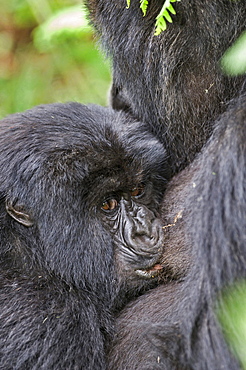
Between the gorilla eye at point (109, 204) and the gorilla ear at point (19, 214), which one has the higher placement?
the gorilla ear at point (19, 214)

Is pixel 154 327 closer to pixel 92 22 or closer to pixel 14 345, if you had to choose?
pixel 14 345

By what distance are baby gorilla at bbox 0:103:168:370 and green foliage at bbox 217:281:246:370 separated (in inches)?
25.0

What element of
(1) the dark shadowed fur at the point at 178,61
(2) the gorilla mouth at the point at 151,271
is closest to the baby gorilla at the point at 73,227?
(2) the gorilla mouth at the point at 151,271

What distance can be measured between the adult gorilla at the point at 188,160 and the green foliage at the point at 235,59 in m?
0.03

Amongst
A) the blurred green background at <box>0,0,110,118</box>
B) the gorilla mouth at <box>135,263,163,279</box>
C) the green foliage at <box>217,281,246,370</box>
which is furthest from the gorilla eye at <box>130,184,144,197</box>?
the blurred green background at <box>0,0,110,118</box>

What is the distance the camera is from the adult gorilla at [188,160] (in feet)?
5.26

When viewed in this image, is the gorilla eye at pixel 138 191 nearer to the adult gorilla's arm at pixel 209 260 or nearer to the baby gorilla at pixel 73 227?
the baby gorilla at pixel 73 227

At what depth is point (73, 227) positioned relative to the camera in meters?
2.21

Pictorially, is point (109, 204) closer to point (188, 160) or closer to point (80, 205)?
point (80, 205)

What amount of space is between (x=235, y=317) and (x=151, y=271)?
→ 72 centimetres

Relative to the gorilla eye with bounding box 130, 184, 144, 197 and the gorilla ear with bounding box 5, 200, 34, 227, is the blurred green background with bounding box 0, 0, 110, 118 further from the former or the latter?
the gorilla ear with bounding box 5, 200, 34, 227

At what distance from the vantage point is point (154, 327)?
6.07 feet

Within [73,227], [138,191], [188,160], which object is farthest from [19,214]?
[188,160]

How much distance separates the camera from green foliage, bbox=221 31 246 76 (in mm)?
1806
